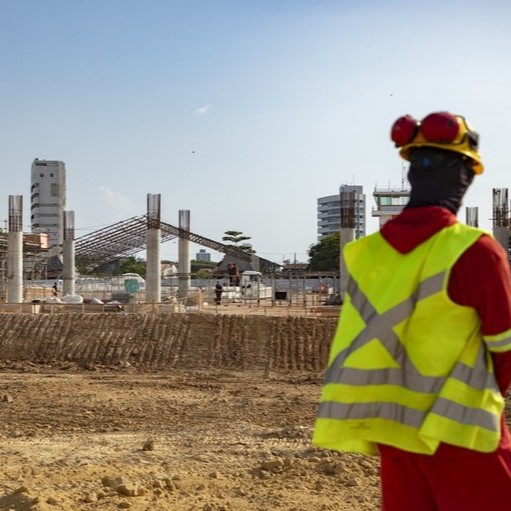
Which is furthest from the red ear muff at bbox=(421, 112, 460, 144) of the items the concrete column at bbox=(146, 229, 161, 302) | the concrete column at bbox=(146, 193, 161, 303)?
the concrete column at bbox=(146, 193, 161, 303)

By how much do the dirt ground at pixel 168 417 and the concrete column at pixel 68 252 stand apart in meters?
15.8

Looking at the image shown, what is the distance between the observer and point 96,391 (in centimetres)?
1334

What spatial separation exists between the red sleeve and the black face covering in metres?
0.25

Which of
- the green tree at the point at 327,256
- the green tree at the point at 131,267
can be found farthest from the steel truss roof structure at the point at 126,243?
the green tree at the point at 131,267

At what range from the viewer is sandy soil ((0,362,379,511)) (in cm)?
516

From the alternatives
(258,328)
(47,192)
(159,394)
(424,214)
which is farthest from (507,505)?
(47,192)

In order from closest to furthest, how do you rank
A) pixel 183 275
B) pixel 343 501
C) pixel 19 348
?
pixel 343 501 → pixel 19 348 → pixel 183 275

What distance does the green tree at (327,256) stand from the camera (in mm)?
74812

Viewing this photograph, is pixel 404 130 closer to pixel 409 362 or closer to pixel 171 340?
pixel 409 362

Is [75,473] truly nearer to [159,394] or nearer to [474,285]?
[474,285]

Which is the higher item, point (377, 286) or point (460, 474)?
point (377, 286)

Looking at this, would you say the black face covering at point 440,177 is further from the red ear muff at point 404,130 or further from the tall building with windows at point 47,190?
the tall building with windows at point 47,190

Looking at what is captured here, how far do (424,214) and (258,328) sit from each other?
19337mm

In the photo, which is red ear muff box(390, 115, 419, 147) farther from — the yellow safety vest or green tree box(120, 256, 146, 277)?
green tree box(120, 256, 146, 277)
